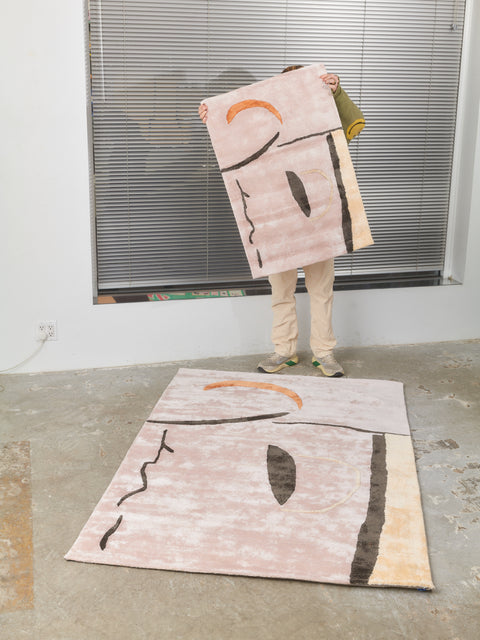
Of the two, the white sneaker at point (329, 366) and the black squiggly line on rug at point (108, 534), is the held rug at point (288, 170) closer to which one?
the white sneaker at point (329, 366)

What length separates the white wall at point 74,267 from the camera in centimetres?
308

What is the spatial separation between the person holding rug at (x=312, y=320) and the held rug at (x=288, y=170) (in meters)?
0.25

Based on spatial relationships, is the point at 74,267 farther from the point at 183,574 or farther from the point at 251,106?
the point at 183,574

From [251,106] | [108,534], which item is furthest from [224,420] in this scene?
[251,106]

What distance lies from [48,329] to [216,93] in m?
1.45

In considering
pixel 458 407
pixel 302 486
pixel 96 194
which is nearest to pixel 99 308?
pixel 96 194

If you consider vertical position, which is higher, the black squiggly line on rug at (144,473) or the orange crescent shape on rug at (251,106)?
the orange crescent shape on rug at (251,106)

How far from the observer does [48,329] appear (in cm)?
335

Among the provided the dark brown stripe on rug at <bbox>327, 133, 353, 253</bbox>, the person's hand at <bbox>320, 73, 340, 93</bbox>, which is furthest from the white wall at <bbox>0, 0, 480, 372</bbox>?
the person's hand at <bbox>320, 73, 340, 93</bbox>

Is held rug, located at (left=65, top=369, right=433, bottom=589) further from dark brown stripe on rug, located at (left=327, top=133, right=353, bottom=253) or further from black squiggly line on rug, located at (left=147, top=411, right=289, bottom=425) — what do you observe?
dark brown stripe on rug, located at (left=327, top=133, right=353, bottom=253)

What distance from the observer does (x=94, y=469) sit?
96.0 inches

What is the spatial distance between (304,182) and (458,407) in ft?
3.99

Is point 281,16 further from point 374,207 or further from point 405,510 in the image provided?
point 405,510

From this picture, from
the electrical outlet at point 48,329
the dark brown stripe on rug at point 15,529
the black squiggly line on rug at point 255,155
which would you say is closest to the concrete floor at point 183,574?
the dark brown stripe on rug at point 15,529
